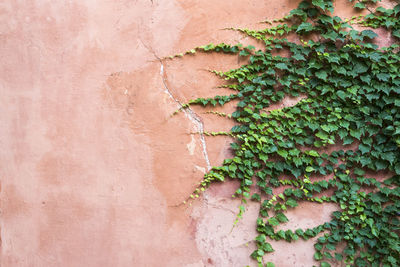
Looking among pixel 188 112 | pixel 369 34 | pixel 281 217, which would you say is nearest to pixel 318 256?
pixel 281 217

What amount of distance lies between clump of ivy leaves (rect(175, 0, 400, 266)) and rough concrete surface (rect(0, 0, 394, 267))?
0.48ft

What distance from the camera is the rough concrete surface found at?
3102mm

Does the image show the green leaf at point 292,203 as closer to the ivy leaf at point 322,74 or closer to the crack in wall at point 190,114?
the crack in wall at point 190,114

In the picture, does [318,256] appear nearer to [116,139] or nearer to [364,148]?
[364,148]

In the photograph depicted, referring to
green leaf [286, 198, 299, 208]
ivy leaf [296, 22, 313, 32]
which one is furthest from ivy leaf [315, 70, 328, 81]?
green leaf [286, 198, 299, 208]

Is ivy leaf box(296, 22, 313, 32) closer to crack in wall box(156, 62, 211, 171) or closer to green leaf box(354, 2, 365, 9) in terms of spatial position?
green leaf box(354, 2, 365, 9)

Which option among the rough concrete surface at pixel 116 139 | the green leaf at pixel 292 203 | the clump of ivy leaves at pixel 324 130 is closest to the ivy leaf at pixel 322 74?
the clump of ivy leaves at pixel 324 130

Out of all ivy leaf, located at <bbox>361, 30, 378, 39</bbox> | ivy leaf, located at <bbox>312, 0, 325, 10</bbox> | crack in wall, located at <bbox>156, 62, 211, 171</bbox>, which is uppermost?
ivy leaf, located at <bbox>312, 0, 325, 10</bbox>

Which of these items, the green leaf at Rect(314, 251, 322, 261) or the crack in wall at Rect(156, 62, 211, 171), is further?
the crack in wall at Rect(156, 62, 211, 171)

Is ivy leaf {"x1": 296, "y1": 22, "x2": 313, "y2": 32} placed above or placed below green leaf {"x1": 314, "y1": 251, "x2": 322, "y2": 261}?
above

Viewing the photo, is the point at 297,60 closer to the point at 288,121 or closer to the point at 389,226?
the point at 288,121

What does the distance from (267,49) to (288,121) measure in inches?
29.2

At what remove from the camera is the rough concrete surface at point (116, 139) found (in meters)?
3.10

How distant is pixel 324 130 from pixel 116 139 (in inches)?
79.0
